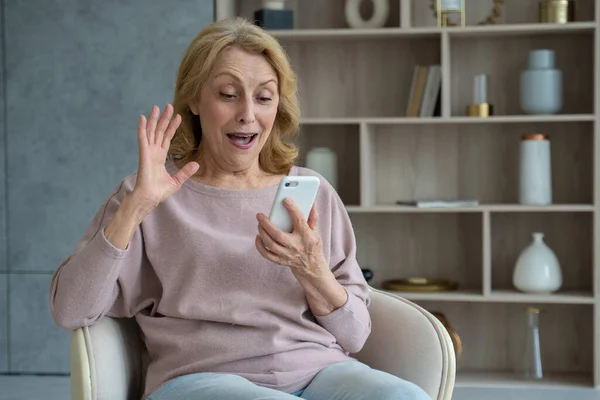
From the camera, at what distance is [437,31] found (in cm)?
387

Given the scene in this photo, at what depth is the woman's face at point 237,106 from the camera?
2.08 m

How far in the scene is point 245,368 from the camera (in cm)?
194

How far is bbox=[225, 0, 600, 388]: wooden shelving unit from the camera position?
4.09m

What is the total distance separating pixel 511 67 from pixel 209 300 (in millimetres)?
2539

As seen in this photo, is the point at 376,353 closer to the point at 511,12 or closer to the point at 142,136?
the point at 142,136

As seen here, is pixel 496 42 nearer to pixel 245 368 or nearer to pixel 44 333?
pixel 44 333

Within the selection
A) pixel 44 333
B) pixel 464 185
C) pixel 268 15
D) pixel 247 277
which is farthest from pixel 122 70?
pixel 247 277

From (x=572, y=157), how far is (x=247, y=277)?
2.48 meters

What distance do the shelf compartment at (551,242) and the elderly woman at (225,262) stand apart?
7.05 ft

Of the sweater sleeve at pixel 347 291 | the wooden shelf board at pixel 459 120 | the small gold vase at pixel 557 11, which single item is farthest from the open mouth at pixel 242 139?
the small gold vase at pixel 557 11

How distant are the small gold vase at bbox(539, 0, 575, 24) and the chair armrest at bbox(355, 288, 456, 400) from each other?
2042 mm

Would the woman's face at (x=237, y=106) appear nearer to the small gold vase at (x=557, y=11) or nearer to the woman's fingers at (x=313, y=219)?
the woman's fingers at (x=313, y=219)

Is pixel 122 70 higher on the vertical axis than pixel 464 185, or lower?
higher

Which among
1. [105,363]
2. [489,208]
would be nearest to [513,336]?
[489,208]
